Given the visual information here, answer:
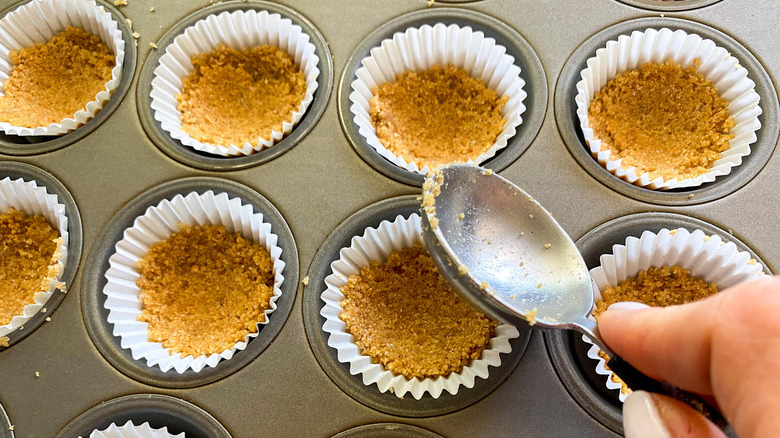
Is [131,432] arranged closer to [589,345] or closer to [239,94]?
[239,94]

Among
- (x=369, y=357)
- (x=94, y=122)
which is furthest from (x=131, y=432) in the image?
(x=94, y=122)

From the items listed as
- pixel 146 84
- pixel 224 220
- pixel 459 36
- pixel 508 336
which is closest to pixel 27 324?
pixel 224 220

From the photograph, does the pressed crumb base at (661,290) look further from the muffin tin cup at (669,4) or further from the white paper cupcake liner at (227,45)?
A: the white paper cupcake liner at (227,45)

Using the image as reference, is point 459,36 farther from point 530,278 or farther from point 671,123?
point 530,278

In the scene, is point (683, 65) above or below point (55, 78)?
below

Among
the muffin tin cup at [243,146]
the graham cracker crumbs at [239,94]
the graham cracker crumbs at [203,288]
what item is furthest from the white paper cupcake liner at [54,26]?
the graham cracker crumbs at [203,288]

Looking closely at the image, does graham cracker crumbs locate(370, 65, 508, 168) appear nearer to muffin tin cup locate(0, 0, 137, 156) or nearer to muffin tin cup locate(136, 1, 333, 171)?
muffin tin cup locate(136, 1, 333, 171)

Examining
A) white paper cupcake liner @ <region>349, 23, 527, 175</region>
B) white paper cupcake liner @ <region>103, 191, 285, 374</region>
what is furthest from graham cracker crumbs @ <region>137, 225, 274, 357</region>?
white paper cupcake liner @ <region>349, 23, 527, 175</region>
